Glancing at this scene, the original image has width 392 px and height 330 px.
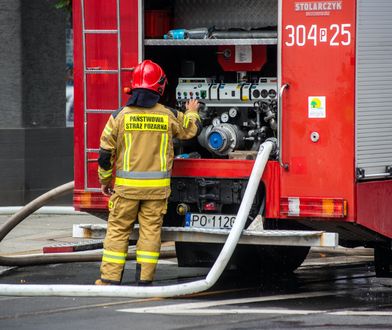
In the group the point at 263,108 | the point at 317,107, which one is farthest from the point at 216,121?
the point at 317,107

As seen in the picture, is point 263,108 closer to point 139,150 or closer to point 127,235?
point 139,150

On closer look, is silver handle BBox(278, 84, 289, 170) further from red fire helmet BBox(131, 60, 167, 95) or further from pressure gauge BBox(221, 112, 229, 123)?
red fire helmet BBox(131, 60, 167, 95)

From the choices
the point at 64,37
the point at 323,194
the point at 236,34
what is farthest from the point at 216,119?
the point at 64,37

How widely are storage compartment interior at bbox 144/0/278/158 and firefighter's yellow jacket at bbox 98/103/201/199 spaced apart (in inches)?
20.8

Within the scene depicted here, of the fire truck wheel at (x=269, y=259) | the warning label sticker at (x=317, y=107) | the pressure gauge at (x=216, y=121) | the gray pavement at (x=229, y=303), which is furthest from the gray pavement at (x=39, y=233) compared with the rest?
the warning label sticker at (x=317, y=107)

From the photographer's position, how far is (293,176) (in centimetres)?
907

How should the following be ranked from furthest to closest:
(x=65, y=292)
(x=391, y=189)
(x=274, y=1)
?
1. (x=274, y=1)
2. (x=391, y=189)
3. (x=65, y=292)

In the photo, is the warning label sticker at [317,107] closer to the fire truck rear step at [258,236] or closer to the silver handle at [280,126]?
the silver handle at [280,126]

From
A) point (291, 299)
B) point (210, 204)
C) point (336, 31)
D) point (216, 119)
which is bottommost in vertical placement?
point (291, 299)

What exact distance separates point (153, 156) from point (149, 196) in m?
0.32

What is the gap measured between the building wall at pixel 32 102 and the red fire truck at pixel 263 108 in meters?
5.53

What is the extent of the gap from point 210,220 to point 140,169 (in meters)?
0.73

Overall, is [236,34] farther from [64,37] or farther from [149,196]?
[64,37]

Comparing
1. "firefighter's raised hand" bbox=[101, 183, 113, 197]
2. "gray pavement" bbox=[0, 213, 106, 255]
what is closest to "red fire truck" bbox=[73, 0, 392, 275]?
"firefighter's raised hand" bbox=[101, 183, 113, 197]
